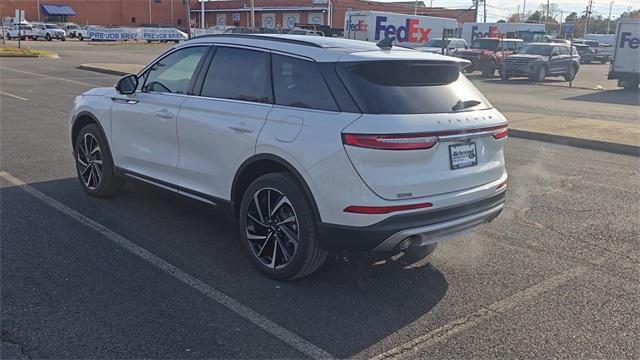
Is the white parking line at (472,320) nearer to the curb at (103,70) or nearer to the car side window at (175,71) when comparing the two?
the car side window at (175,71)

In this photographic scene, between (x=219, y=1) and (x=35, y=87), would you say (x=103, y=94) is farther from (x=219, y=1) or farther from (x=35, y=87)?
(x=219, y=1)

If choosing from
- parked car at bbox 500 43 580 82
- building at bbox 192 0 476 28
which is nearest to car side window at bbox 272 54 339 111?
parked car at bbox 500 43 580 82

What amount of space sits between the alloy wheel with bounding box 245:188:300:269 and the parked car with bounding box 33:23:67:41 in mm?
63255

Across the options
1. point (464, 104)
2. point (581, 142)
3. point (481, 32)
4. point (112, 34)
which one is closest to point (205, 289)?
point (464, 104)

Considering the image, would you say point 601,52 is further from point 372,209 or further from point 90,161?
point 372,209

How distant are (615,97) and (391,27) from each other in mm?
19208

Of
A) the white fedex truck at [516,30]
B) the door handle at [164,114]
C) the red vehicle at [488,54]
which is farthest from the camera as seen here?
the white fedex truck at [516,30]

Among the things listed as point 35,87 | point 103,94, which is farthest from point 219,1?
point 103,94

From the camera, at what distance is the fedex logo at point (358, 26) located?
36909 millimetres

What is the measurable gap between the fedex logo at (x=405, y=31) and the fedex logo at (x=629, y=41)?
614 inches

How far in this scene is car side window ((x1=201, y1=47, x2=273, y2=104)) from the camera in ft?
15.1

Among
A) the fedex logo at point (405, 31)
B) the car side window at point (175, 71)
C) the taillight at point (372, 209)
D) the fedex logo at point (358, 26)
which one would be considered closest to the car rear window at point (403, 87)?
the taillight at point (372, 209)

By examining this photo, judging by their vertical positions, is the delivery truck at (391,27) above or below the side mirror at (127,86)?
above

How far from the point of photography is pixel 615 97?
21078 mm
